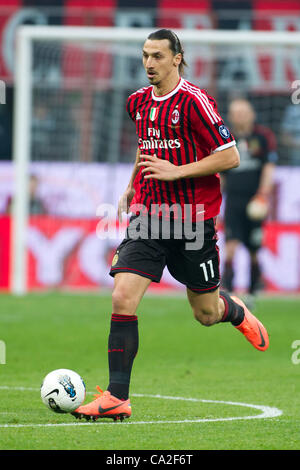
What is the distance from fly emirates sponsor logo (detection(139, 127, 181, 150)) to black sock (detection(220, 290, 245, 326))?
1.37 meters

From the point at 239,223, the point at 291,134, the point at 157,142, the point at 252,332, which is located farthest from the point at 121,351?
the point at 291,134

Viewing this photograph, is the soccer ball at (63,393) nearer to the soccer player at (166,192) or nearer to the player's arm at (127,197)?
the soccer player at (166,192)

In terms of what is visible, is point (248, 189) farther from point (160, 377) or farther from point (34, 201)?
point (160, 377)

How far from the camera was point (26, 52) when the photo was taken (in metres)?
15.9

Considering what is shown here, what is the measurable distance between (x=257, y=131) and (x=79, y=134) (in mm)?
4935

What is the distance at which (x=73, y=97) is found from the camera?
17672 millimetres

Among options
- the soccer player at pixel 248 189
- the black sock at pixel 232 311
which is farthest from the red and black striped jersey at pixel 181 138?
the soccer player at pixel 248 189

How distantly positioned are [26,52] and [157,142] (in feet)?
33.1

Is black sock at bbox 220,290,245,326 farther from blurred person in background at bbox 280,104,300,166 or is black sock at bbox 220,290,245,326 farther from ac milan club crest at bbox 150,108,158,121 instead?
blurred person in background at bbox 280,104,300,166

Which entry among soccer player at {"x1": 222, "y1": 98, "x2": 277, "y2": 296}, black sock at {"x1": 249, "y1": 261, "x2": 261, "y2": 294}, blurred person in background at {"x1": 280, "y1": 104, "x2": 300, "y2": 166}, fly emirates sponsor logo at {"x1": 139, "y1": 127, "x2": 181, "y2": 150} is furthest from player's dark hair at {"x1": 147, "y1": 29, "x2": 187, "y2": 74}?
blurred person in background at {"x1": 280, "y1": 104, "x2": 300, "y2": 166}

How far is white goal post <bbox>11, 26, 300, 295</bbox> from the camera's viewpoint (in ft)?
50.8

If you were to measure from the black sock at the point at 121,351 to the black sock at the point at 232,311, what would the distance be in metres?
1.19

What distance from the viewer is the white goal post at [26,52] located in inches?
610
